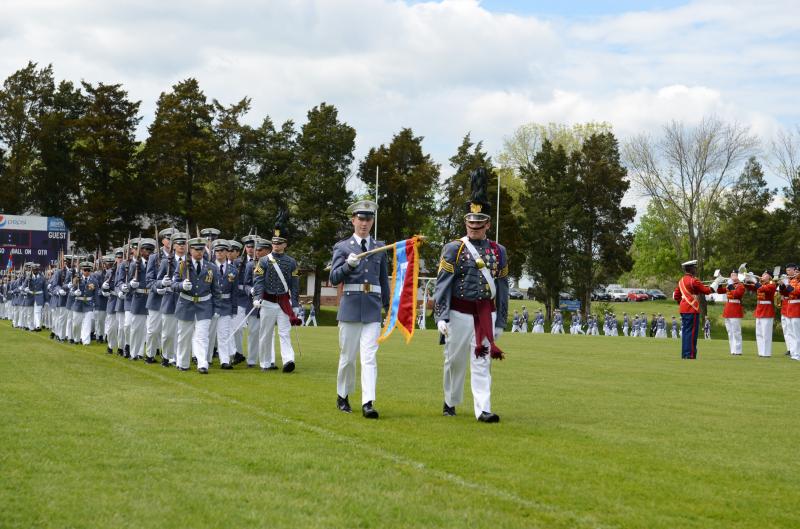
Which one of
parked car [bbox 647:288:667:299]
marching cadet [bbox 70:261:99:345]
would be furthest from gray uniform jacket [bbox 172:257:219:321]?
parked car [bbox 647:288:667:299]

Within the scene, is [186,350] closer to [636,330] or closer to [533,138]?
[636,330]

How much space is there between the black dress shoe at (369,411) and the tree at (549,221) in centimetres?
5767

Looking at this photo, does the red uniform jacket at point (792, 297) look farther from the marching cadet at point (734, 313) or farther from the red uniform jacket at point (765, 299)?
the marching cadet at point (734, 313)

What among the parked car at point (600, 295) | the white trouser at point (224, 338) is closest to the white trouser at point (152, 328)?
the white trouser at point (224, 338)

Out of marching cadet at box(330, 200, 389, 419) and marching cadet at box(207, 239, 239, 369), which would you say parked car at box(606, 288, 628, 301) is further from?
marching cadet at box(330, 200, 389, 419)

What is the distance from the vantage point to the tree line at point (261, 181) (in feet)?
204

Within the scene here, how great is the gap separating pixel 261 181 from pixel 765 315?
152 feet

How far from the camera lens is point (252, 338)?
17.6 m

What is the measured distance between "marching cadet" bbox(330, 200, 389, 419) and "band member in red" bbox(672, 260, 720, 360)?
14063mm

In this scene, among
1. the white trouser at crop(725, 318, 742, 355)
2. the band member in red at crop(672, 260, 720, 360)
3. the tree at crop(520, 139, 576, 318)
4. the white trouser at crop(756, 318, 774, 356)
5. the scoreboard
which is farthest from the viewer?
the tree at crop(520, 139, 576, 318)

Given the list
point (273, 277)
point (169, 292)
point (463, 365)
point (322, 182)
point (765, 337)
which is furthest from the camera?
point (322, 182)

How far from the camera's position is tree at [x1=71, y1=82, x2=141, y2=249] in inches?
2372

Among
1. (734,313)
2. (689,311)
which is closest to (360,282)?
(689,311)

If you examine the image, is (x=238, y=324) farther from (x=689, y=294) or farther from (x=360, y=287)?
(x=689, y=294)
